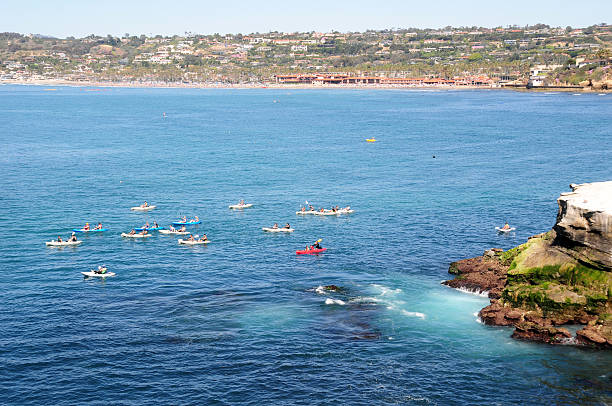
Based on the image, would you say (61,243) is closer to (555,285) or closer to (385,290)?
(385,290)

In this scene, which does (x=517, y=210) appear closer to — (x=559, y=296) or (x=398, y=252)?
(x=398, y=252)

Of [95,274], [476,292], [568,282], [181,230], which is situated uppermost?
[568,282]

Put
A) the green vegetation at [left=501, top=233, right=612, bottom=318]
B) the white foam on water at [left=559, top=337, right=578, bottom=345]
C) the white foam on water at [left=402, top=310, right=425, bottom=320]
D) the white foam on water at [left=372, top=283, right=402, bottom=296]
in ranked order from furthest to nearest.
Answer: the white foam on water at [left=372, top=283, right=402, bottom=296], the white foam on water at [left=402, top=310, right=425, bottom=320], the green vegetation at [left=501, top=233, right=612, bottom=318], the white foam on water at [left=559, top=337, right=578, bottom=345]

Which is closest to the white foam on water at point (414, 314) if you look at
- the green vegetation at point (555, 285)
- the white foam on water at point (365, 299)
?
the white foam on water at point (365, 299)

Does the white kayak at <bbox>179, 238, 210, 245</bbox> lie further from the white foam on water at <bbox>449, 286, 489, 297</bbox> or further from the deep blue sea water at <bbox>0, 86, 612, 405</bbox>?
the white foam on water at <bbox>449, 286, 489, 297</bbox>

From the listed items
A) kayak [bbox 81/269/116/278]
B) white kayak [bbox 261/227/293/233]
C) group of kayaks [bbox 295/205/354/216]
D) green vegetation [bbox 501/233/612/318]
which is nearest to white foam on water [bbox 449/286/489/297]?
green vegetation [bbox 501/233/612/318]

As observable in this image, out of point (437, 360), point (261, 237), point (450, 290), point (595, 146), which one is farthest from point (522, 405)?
point (595, 146)

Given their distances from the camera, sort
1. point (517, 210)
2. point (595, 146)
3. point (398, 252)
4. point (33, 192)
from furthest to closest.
Result: point (595, 146), point (33, 192), point (517, 210), point (398, 252)

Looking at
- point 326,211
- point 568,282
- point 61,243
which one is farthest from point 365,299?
point 61,243

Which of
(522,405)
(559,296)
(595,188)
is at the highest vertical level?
(595,188)
